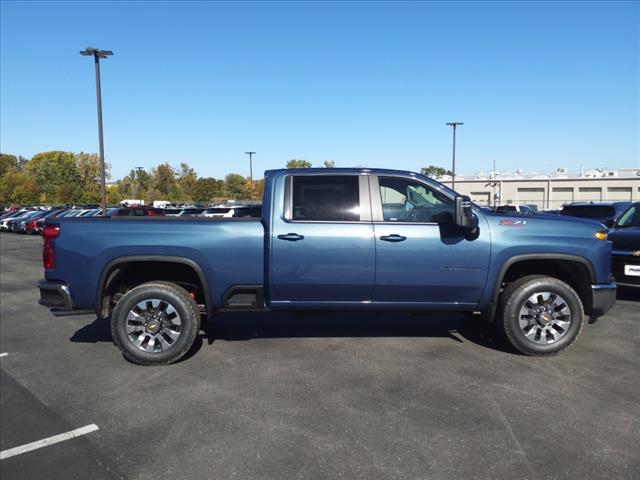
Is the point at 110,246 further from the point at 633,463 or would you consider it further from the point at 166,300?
the point at 633,463

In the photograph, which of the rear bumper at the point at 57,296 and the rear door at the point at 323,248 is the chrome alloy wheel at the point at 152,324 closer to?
the rear bumper at the point at 57,296

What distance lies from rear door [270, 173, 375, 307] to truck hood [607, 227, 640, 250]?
4563 mm

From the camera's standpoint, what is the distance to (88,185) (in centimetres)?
7688

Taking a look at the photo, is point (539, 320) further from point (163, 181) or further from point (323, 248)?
point (163, 181)

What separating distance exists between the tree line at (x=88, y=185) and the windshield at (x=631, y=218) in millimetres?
40386

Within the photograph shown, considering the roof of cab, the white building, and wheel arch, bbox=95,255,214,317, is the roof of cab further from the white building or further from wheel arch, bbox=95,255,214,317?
the white building

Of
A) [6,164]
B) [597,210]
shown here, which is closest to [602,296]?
[597,210]

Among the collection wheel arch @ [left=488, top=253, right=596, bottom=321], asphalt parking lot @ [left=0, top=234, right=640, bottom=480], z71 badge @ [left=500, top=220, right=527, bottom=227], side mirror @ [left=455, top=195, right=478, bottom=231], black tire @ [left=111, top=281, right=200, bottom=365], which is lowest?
asphalt parking lot @ [left=0, top=234, right=640, bottom=480]

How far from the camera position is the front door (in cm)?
462

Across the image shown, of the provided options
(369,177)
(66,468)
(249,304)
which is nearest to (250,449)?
(66,468)

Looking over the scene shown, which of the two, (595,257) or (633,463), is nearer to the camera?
(633,463)

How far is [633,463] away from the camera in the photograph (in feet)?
9.48

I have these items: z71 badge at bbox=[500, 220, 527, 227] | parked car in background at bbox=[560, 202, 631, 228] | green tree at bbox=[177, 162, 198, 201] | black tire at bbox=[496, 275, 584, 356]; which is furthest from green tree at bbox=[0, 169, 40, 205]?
black tire at bbox=[496, 275, 584, 356]

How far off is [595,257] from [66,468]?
5.00 m
